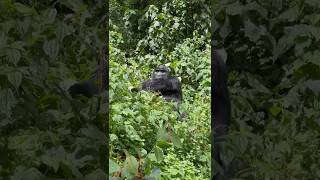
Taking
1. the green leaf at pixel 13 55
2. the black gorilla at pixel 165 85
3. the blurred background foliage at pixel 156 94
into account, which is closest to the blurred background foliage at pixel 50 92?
the green leaf at pixel 13 55

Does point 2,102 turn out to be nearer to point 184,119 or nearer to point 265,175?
point 265,175

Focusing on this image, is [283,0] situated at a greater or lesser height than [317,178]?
greater

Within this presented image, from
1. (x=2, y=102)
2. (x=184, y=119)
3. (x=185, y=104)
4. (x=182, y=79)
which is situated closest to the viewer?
(x=2, y=102)

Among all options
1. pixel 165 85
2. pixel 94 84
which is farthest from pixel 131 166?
pixel 165 85

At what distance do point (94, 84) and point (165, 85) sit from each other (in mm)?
3142

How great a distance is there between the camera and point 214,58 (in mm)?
1291

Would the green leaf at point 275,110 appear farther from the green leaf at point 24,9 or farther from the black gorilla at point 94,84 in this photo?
the green leaf at point 24,9

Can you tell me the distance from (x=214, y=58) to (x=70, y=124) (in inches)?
15.7

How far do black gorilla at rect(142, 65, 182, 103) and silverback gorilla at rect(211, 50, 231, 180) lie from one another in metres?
2.97

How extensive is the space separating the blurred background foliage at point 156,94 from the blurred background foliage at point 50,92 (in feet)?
0.48

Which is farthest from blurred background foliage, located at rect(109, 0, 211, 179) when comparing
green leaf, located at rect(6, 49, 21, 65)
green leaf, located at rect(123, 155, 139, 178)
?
green leaf, located at rect(6, 49, 21, 65)

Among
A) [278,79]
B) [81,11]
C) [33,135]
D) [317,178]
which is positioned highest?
[81,11]

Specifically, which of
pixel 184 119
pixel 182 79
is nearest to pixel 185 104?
pixel 184 119

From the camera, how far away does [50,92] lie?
1263 mm
